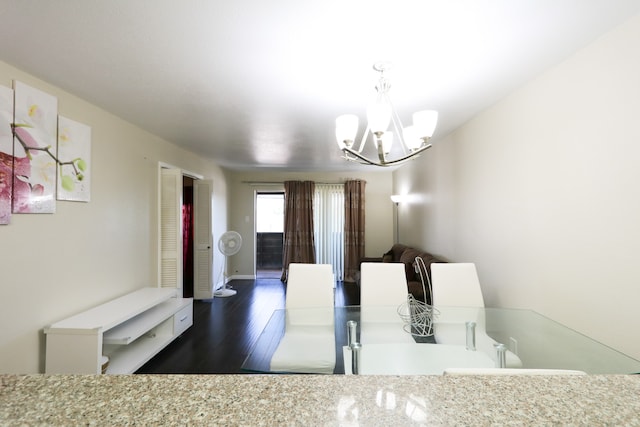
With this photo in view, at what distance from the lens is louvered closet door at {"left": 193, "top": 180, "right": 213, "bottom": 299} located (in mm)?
4703

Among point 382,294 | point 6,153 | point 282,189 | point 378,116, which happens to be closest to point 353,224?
point 282,189

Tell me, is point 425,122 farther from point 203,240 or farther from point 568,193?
point 203,240

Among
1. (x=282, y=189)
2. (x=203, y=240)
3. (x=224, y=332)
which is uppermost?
(x=282, y=189)

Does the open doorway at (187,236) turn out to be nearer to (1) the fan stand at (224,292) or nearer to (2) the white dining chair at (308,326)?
(1) the fan stand at (224,292)

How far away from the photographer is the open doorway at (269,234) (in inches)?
264

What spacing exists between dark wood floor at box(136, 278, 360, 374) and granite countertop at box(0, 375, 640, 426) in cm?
182

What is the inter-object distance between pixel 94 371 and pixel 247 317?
202cm

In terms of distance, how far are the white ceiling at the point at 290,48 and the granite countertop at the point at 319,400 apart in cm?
146

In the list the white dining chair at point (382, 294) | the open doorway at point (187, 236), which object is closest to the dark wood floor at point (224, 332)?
the open doorway at point (187, 236)

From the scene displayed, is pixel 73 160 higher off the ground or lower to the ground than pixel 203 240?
higher

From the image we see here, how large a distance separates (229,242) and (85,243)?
277 centimetres

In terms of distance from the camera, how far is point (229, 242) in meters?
5.19

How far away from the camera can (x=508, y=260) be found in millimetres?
2395

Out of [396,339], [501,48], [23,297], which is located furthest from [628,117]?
[23,297]
